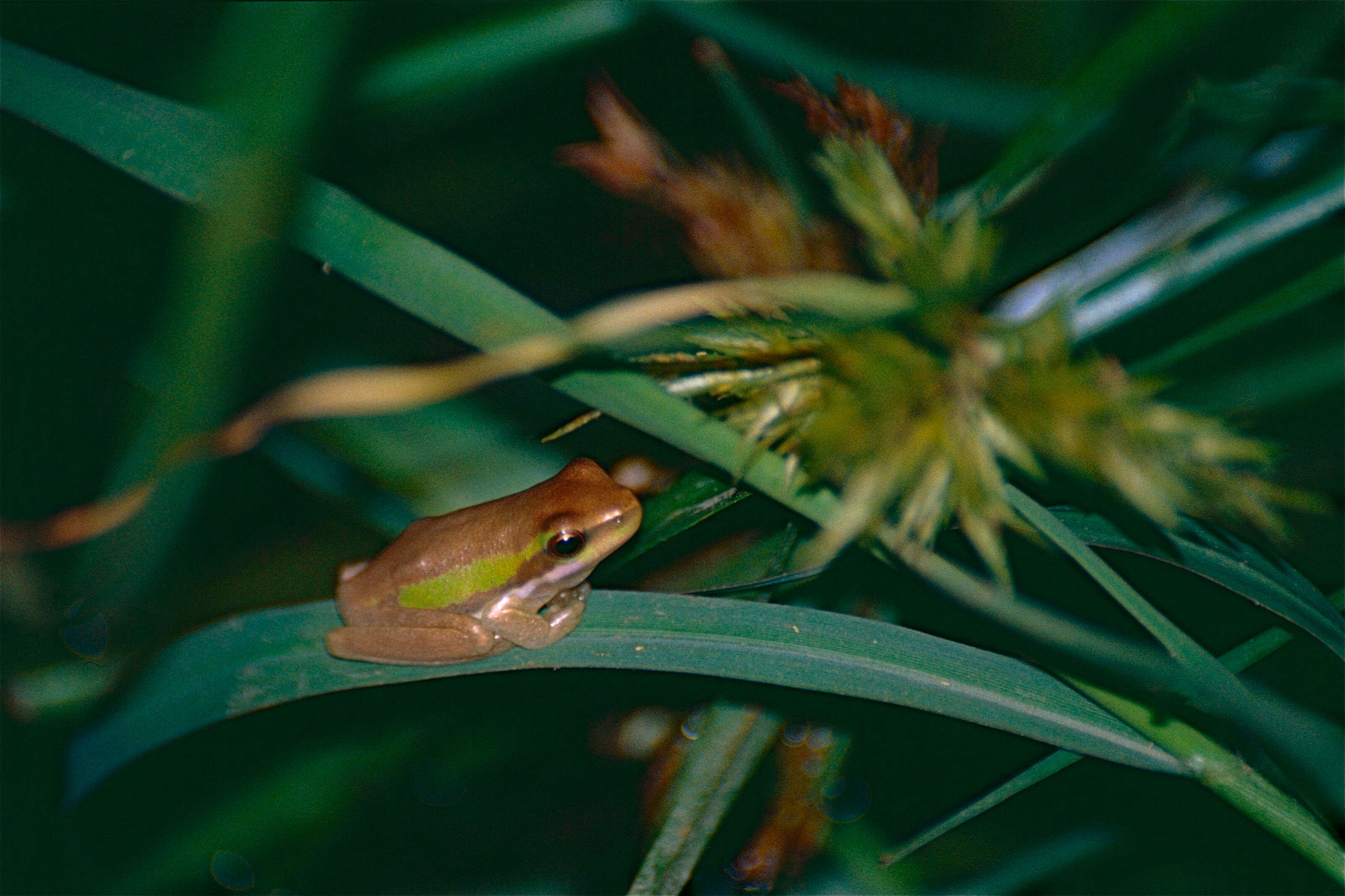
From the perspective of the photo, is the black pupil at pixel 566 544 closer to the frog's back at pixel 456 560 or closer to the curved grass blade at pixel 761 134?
the frog's back at pixel 456 560

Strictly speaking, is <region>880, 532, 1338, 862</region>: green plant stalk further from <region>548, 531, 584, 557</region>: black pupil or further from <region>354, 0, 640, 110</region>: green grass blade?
<region>354, 0, 640, 110</region>: green grass blade

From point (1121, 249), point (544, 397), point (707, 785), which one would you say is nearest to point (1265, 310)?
point (1121, 249)

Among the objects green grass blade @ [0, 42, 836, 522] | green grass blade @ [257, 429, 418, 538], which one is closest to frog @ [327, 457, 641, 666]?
green grass blade @ [257, 429, 418, 538]

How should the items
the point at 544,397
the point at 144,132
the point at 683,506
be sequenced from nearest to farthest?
the point at 144,132 < the point at 683,506 < the point at 544,397

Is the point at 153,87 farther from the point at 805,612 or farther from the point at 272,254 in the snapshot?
the point at 805,612

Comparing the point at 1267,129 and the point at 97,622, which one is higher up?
the point at 1267,129

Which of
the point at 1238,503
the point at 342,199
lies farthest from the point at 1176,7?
the point at 342,199

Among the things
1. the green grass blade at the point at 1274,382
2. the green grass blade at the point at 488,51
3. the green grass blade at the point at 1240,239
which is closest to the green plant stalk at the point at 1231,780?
the green grass blade at the point at 1274,382

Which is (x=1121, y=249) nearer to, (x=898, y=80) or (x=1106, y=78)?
(x=1106, y=78)
